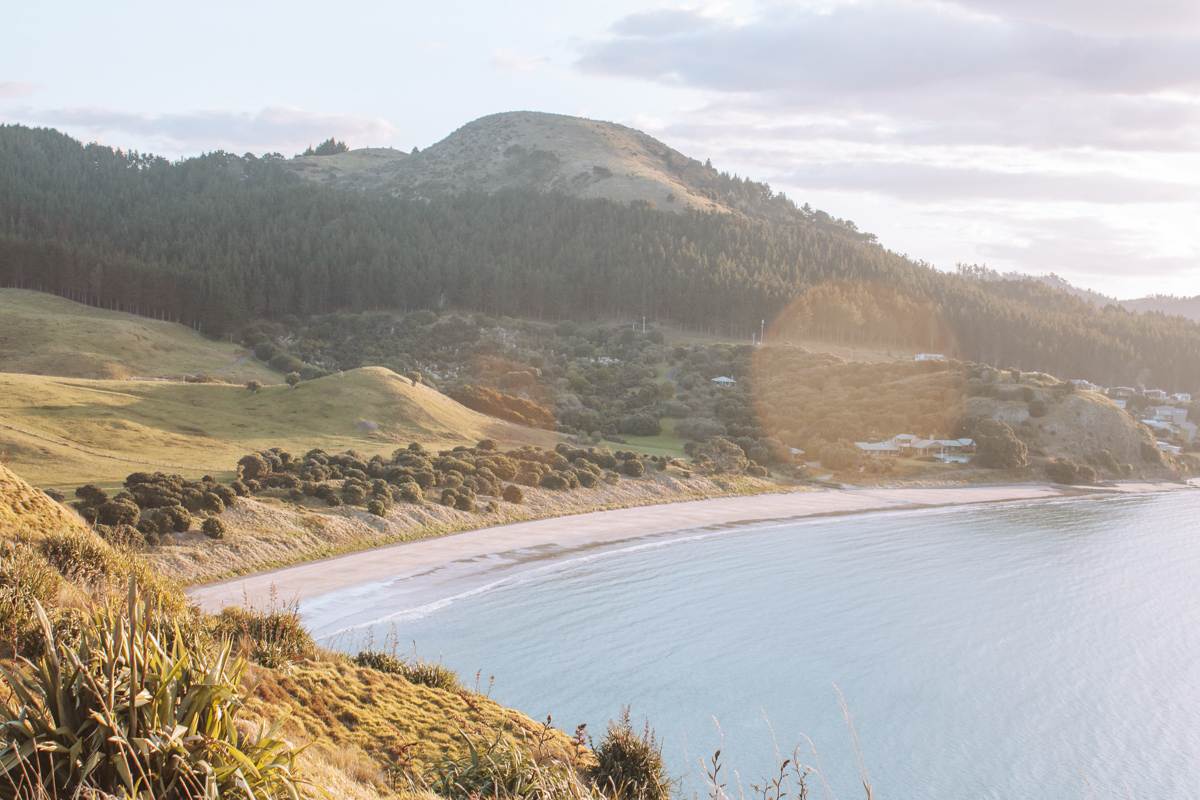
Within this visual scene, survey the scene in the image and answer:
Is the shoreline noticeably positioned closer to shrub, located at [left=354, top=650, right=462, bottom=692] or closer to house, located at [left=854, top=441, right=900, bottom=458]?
shrub, located at [left=354, top=650, right=462, bottom=692]

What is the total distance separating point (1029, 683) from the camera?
29.3 m

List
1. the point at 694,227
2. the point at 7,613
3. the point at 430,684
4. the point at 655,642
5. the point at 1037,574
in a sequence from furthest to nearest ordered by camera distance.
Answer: the point at 694,227
the point at 1037,574
the point at 655,642
the point at 430,684
the point at 7,613

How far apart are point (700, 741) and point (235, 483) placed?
85.2 ft

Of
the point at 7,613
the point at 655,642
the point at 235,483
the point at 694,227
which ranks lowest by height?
the point at 655,642

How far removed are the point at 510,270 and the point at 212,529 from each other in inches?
4060

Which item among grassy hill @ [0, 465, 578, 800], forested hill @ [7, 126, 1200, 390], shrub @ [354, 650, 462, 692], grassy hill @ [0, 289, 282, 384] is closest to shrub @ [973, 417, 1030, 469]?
forested hill @ [7, 126, 1200, 390]

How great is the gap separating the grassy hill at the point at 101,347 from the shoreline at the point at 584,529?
158 ft

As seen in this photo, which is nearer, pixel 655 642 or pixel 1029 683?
pixel 1029 683

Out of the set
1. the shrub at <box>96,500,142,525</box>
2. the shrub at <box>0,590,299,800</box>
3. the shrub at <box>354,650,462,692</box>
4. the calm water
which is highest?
the shrub at <box>0,590,299,800</box>

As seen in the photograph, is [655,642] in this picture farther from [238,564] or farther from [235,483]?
[235,483]

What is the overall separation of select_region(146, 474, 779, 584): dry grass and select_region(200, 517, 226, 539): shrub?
0.67 ft

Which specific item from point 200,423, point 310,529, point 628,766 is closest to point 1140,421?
point 200,423

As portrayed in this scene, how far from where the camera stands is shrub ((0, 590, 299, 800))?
22.0 feet

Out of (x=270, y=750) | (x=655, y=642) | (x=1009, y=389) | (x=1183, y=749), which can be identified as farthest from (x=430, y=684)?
(x=1009, y=389)
